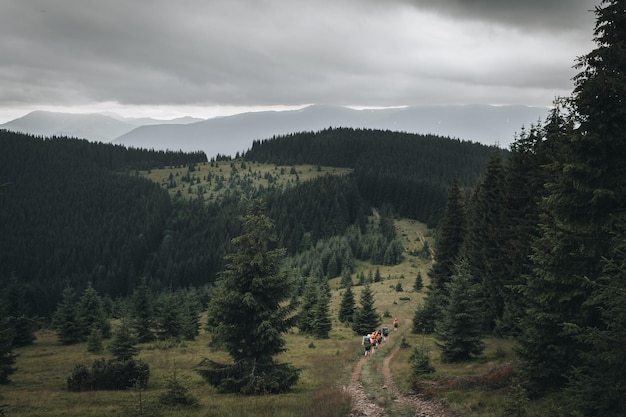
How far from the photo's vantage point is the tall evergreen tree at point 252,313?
60.5 feet

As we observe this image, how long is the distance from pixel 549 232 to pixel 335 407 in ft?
35.3

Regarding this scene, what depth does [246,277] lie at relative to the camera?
18.8 meters

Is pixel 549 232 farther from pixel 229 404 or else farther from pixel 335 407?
pixel 229 404

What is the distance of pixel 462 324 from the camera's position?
2428cm

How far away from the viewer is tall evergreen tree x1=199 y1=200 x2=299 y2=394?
60.5 ft

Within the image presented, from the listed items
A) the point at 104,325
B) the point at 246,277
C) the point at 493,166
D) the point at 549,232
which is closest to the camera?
the point at 549,232

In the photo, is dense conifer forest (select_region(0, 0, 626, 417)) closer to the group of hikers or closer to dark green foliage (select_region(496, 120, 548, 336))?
dark green foliage (select_region(496, 120, 548, 336))

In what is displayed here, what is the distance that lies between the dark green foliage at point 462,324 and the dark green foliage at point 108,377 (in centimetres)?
1855

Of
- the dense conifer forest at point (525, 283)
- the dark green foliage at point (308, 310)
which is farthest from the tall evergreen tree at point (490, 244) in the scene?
the dark green foliage at point (308, 310)

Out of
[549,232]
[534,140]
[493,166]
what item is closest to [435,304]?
[493,166]

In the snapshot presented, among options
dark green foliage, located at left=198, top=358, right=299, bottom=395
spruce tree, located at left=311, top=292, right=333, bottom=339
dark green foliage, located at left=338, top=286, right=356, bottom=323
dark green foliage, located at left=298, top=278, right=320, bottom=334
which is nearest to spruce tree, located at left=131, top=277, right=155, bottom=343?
dark green foliage, located at left=298, top=278, right=320, bottom=334

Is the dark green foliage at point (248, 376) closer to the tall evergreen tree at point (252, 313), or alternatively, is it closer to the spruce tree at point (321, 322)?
the tall evergreen tree at point (252, 313)

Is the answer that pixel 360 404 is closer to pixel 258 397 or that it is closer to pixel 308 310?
pixel 258 397

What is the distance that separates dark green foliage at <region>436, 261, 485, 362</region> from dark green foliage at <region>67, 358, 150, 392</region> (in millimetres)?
18548
